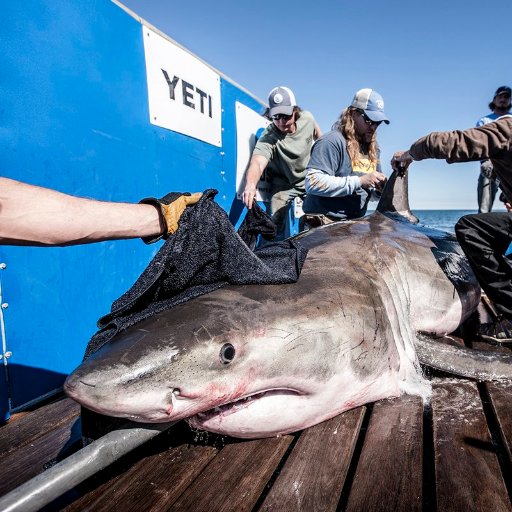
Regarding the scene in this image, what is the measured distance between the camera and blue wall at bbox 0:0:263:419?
A: 2.28 m

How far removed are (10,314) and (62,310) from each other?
13.3 inches

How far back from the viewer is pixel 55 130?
2.50 m

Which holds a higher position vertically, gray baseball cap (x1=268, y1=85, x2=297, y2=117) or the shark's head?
gray baseball cap (x1=268, y1=85, x2=297, y2=117)

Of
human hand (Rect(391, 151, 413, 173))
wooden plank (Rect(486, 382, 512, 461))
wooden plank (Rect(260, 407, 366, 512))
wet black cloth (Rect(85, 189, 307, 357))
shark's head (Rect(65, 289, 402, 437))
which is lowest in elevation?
wooden plank (Rect(486, 382, 512, 461))

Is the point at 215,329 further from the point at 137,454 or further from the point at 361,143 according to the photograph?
the point at 361,143

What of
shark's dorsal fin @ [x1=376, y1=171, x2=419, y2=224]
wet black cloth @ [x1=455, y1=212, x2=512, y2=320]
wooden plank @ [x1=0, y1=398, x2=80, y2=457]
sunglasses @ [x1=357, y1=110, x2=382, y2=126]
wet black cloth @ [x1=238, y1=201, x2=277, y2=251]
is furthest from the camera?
sunglasses @ [x1=357, y1=110, x2=382, y2=126]

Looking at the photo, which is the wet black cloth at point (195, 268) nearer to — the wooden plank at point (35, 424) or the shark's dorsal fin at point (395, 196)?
the wooden plank at point (35, 424)

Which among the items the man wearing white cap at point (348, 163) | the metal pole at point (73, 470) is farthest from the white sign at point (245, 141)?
the metal pole at point (73, 470)

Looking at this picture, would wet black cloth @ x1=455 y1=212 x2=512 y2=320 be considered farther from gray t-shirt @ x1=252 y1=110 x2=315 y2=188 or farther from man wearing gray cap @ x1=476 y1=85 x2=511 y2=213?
man wearing gray cap @ x1=476 y1=85 x2=511 y2=213

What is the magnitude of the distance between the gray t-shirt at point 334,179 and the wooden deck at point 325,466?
2.37 m

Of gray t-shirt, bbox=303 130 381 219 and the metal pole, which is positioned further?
gray t-shirt, bbox=303 130 381 219

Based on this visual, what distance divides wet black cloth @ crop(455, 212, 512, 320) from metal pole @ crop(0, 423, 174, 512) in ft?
7.82

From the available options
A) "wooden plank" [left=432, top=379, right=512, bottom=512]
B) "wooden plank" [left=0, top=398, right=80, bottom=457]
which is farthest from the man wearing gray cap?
"wooden plank" [left=0, top=398, right=80, bottom=457]

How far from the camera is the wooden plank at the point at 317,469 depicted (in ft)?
4.48
